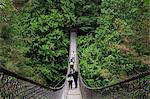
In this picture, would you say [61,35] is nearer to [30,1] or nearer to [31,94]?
[30,1]

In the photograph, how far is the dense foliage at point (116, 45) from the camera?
600 inches

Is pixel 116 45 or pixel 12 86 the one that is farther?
pixel 116 45

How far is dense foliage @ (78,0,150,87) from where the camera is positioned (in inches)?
600

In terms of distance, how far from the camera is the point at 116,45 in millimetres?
16891

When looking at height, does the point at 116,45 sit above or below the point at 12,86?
below

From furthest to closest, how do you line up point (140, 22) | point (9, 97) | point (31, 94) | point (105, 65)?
point (105, 65)
point (140, 22)
point (31, 94)
point (9, 97)

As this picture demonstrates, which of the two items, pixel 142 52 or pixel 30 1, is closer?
pixel 142 52

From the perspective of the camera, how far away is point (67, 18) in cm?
2348

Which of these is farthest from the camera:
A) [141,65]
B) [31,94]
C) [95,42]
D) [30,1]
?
[30,1]

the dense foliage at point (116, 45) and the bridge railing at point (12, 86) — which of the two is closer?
the bridge railing at point (12, 86)

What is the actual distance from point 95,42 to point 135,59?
230 inches

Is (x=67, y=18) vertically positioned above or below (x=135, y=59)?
above

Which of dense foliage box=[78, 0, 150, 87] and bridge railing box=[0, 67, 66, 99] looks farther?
dense foliage box=[78, 0, 150, 87]

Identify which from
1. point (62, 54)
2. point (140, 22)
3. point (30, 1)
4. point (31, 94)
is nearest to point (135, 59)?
point (140, 22)
